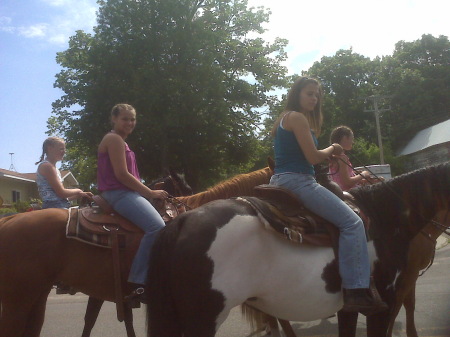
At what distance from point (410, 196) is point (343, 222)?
87 centimetres

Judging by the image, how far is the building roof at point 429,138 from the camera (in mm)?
41812

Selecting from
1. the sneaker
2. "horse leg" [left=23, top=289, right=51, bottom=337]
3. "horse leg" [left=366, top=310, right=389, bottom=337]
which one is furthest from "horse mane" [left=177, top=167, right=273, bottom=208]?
"horse leg" [left=366, top=310, right=389, bottom=337]

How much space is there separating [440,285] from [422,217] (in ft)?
18.6

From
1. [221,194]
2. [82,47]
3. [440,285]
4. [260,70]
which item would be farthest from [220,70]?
[221,194]

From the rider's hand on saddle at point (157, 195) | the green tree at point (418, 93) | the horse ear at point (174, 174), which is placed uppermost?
the green tree at point (418, 93)

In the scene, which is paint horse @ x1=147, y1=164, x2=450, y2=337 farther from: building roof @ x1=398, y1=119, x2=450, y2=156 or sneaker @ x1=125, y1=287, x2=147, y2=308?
building roof @ x1=398, y1=119, x2=450, y2=156

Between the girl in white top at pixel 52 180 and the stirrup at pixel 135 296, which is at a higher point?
the girl in white top at pixel 52 180

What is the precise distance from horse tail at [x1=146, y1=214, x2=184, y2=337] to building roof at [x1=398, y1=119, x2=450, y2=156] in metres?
41.1

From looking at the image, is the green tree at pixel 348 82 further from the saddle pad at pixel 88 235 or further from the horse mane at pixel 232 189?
the saddle pad at pixel 88 235

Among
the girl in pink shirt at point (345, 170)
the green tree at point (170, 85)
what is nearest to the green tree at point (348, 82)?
the green tree at point (170, 85)

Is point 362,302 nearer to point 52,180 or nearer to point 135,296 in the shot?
point 135,296

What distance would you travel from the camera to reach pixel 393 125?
51.9 meters

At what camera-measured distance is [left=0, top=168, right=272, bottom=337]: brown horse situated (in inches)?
161

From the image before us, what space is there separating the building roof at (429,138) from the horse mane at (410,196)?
3940 cm
